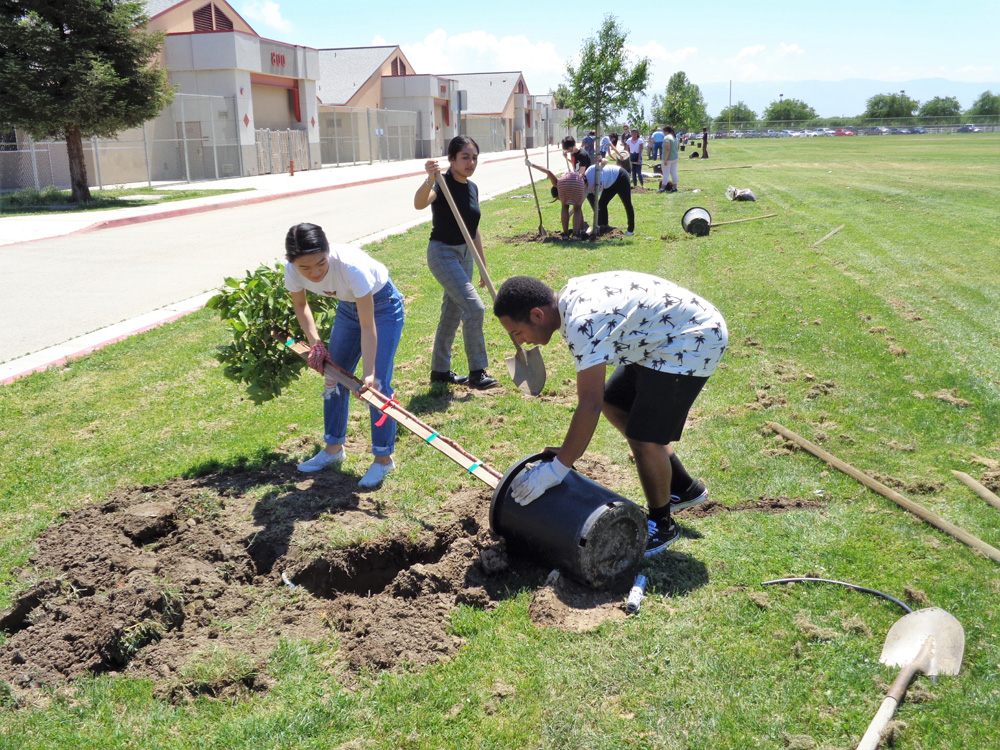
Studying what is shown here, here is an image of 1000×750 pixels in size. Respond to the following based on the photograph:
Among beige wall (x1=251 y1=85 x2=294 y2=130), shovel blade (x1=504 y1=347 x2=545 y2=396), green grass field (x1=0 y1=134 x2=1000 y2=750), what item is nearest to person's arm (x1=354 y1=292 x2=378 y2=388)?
green grass field (x1=0 y1=134 x2=1000 y2=750)

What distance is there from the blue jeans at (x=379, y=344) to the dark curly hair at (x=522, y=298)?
1.41 meters

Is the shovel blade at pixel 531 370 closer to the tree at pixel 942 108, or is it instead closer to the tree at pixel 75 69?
the tree at pixel 75 69

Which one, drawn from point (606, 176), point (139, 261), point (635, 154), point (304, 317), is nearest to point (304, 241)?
point (304, 317)

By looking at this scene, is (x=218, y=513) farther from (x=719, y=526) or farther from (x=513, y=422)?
(x=719, y=526)

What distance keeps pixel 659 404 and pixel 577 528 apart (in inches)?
28.6

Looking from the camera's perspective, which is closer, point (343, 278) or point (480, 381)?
point (343, 278)

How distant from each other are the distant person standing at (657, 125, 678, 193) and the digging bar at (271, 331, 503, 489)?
21.5 meters

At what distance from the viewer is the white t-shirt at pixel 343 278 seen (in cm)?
451

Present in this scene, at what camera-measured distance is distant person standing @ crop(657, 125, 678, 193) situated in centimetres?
2428

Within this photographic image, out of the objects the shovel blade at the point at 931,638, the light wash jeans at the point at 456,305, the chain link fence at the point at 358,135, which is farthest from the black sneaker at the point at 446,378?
the chain link fence at the point at 358,135

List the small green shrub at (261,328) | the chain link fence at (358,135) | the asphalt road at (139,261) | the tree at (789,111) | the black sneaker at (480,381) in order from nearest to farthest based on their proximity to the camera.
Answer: the small green shrub at (261,328), the black sneaker at (480,381), the asphalt road at (139,261), the chain link fence at (358,135), the tree at (789,111)

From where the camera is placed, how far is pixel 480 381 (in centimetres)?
695

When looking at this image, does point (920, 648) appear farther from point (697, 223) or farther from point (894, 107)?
point (894, 107)

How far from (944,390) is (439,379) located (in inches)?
167
